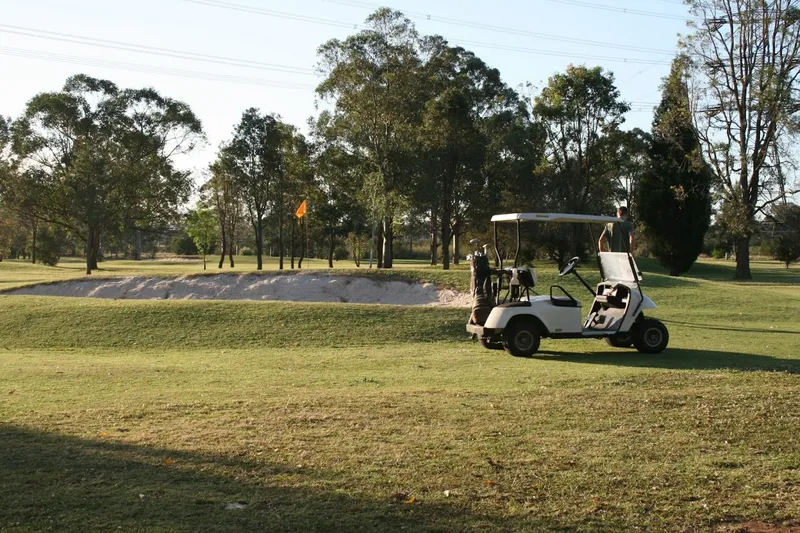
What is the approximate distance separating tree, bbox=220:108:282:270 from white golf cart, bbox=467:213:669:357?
136 ft

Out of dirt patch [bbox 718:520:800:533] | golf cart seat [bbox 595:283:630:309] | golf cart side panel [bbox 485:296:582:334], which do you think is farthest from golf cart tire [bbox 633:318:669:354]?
dirt patch [bbox 718:520:800:533]

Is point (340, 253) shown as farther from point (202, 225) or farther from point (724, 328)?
point (724, 328)

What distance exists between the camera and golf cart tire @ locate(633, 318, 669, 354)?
15445mm

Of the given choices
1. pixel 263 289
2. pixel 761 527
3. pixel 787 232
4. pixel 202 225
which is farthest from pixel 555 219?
pixel 787 232

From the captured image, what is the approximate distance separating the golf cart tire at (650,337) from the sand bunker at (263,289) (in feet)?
35.8

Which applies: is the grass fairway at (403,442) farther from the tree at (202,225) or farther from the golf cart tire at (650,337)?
the tree at (202,225)

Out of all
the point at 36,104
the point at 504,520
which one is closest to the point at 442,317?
the point at 504,520

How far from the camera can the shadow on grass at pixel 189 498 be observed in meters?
4.95

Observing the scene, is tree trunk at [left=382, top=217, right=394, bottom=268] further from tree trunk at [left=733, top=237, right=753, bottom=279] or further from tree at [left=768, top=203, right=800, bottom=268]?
tree at [left=768, top=203, right=800, bottom=268]

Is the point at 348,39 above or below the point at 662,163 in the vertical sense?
above

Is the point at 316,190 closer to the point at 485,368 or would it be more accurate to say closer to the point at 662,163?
the point at 662,163

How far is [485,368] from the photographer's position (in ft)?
43.8

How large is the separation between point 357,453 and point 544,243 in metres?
50.3

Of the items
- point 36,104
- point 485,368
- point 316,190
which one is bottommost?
point 485,368
